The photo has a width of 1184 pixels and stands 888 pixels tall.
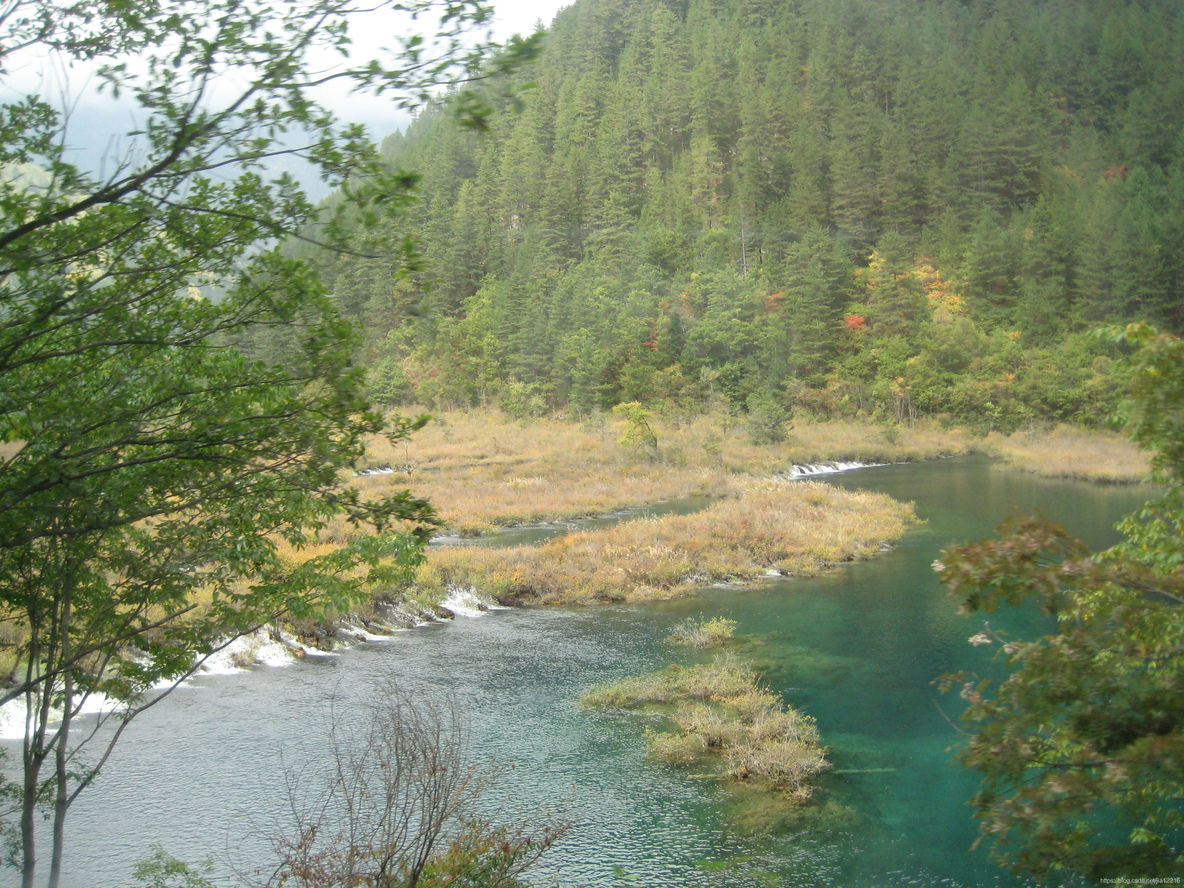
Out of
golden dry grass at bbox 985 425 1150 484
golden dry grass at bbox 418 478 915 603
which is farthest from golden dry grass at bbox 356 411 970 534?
golden dry grass at bbox 418 478 915 603

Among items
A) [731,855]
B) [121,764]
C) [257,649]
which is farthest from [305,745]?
[731,855]

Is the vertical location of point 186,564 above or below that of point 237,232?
below

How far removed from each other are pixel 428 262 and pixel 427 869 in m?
5.46

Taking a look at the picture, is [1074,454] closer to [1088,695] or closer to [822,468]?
[822,468]

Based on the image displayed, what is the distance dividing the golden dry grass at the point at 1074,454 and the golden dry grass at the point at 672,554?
14.2 meters

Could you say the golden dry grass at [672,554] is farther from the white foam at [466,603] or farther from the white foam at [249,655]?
the white foam at [249,655]

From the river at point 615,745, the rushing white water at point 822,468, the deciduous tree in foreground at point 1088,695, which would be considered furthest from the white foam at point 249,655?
the rushing white water at point 822,468

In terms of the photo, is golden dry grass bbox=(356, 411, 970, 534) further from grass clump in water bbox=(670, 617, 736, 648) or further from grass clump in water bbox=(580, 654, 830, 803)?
grass clump in water bbox=(580, 654, 830, 803)

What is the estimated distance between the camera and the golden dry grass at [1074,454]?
36.5m

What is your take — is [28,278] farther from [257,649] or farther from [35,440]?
[257,649]

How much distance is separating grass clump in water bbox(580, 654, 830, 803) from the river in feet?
1.34

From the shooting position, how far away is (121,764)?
37.1 ft

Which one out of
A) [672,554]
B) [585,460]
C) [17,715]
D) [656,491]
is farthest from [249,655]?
[585,460]

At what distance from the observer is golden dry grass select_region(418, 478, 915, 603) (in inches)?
809
